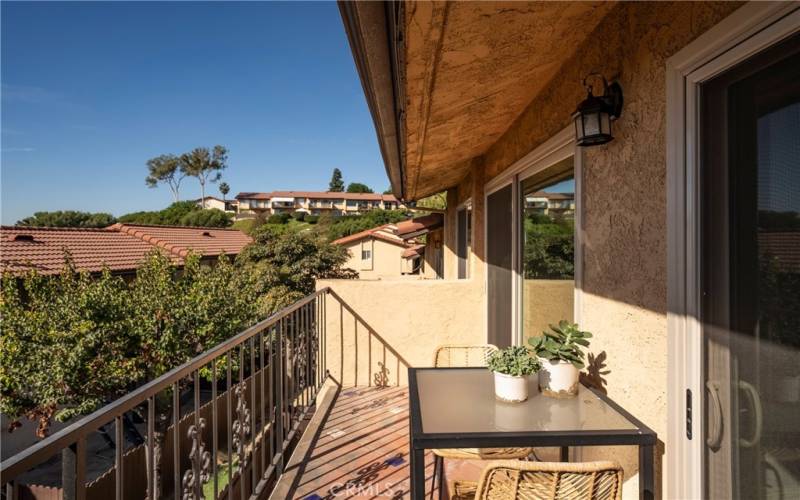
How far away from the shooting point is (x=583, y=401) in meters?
1.70

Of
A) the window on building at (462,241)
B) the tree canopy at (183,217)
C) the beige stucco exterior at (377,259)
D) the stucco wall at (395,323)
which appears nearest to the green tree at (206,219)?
the tree canopy at (183,217)

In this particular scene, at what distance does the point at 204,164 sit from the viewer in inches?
2172

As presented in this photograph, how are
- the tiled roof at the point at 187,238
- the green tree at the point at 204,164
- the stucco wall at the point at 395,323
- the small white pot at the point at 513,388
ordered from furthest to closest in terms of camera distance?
the green tree at the point at 204,164
the tiled roof at the point at 187,238
the stucco wall at the point at 395,323
the small white pot at the point at 513,388

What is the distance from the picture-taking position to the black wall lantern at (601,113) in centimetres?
169

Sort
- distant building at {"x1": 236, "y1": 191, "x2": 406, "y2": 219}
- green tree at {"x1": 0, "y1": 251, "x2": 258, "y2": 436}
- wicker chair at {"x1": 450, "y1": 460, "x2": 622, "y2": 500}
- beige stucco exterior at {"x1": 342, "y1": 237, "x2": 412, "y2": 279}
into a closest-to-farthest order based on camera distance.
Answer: wicker chair at {"x1": 450, "y1": 460, "x2": 622, "y2": 500}
green tree at {"x1": 0, "y1": 251, "x2": 258, "y2": 436}
beige stucco exterior at {"x1": 342, "y1": 237, "x2": 412, "y2": 279}
distant building at {"x1": 236, "y1": 191, "x2": 406, "y2": 219}

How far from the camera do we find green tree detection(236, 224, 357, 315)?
465 inches

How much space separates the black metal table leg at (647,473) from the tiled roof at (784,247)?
0.70 meters

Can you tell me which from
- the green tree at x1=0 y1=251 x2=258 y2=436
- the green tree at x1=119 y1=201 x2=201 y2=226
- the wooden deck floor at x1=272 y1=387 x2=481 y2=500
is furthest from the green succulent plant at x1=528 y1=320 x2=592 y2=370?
the green tree at x1=119 y1=201 x2=201 y2=226

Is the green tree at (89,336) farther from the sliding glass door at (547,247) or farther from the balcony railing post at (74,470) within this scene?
the balcony railing post at (74,470)

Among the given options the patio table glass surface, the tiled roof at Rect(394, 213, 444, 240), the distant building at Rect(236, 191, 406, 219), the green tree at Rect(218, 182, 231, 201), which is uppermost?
the green tree at Rect(218, 182, 231, 201)

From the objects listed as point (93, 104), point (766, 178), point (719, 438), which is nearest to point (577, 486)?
point (719, 438)

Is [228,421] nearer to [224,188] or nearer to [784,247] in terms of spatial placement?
[784,247]

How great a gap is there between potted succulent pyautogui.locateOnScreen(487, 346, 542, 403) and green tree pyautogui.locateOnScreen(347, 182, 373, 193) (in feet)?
231

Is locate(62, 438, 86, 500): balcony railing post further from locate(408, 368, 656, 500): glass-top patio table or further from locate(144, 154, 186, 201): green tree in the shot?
locate(144, 154, 186, 201): green tree
